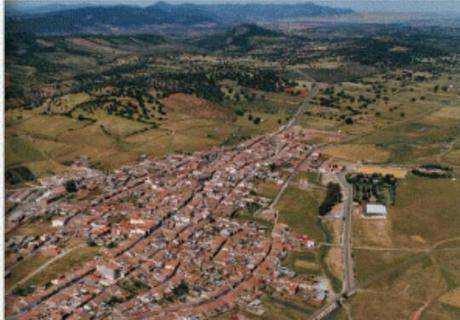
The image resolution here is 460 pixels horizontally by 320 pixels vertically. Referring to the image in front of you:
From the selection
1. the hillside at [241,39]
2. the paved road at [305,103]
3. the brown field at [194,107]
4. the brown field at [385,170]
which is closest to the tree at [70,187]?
the brown field at [385,170]

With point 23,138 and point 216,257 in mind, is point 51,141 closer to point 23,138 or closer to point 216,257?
point 23,138

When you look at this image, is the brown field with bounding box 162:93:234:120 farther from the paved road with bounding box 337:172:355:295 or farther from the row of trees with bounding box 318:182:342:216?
the row of trees with bounding box 318:182:342:216

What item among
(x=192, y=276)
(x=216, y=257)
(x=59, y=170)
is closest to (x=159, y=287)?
(x=192, y=276)

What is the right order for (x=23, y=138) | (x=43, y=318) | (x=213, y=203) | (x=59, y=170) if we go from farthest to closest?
1. (x=23, y=138)
2. (x=59, y=170)
3. (x=213, y=203)
4. (x=43, y=318)

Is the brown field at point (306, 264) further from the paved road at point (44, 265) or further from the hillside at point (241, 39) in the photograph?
the hillside at point (241, 39)

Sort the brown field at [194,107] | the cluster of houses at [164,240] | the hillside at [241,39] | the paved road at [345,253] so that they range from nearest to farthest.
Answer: the cluster of houses at [164,240] < the paved road at [345,253] < the brown field at [194,107] < the hillside at [241,39]

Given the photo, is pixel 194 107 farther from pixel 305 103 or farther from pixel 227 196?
pixel 227 196
